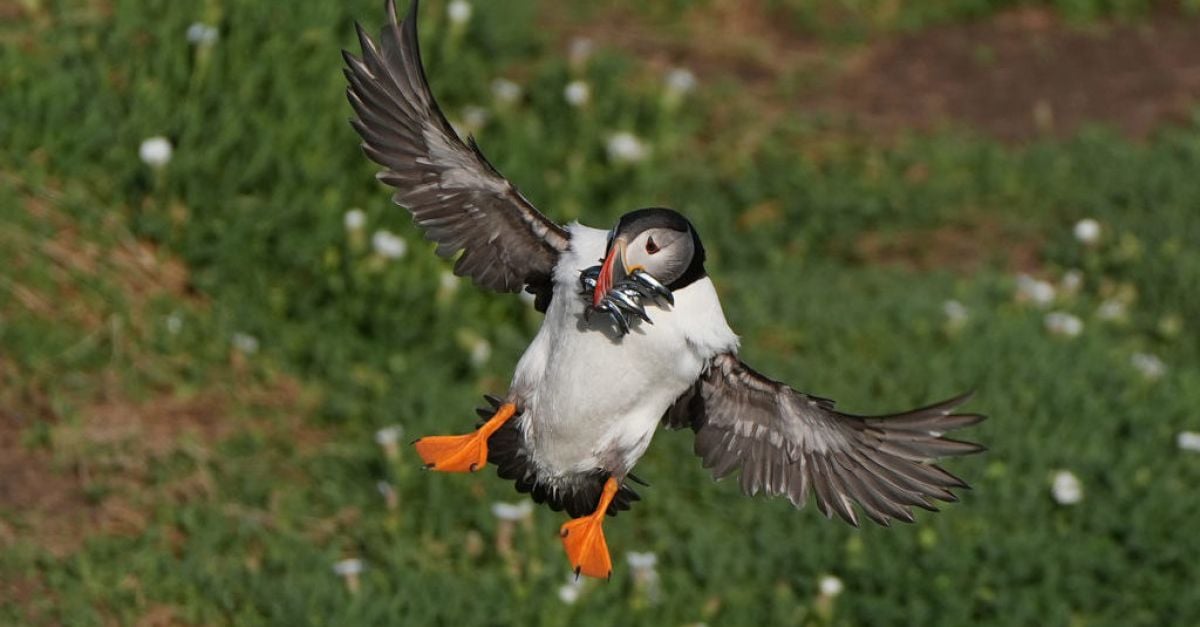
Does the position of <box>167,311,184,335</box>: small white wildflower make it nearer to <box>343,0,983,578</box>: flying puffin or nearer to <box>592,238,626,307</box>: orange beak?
<box>343,0,983,578</box>: flying puffin

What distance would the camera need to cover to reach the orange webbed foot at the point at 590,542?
3453 millimetres

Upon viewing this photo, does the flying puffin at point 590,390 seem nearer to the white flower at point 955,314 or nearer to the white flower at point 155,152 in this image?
the white flower at point 155,152

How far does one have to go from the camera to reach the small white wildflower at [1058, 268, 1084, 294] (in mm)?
8328

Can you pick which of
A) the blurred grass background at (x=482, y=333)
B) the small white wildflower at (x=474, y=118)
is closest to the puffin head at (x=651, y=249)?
the blurred grass background at (x=482, y=333)

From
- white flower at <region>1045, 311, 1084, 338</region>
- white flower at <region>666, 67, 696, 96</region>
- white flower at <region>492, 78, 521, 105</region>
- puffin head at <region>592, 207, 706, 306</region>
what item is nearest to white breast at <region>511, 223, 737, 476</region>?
puffin head at <region>592, 207, 706, 306</region>

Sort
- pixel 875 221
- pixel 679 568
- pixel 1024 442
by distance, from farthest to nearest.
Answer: pixel 875 221, pixel 1024 442, pixel 679 568

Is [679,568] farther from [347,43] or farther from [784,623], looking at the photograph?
[347,43]

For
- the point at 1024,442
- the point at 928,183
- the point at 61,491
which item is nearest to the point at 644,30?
the point at 928,183

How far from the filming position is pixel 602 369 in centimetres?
334

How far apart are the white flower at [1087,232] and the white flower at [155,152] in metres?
4.43

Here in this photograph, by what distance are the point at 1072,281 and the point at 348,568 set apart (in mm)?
4199

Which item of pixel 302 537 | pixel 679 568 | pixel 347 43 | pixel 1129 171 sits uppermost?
pixel 347 43

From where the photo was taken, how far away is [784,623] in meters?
5.88

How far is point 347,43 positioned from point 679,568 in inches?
126
